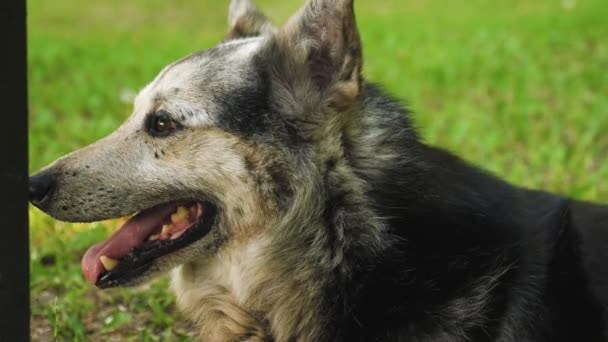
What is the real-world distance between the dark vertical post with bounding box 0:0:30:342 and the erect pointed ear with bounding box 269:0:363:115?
109 cm

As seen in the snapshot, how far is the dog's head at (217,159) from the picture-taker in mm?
3379

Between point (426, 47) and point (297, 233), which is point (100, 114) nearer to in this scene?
point (426, 47)

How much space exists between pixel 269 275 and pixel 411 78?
6257 mm

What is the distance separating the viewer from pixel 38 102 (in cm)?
902

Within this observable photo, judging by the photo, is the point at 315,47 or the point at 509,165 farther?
the point at 509,165

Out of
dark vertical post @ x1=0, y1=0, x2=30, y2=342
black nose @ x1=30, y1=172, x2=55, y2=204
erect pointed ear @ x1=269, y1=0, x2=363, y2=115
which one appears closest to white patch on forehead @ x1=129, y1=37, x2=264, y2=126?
erect pointed ear @ x1=269, y1=0, x2=363, y2=115

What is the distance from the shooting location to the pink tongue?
351cm

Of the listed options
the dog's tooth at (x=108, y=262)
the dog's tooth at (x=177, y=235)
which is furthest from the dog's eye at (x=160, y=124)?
the dog's tooth at (x=108, y=262)

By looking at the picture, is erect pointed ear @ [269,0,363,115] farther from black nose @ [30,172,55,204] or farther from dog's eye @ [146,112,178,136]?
black nose @ [30,172,55,204]

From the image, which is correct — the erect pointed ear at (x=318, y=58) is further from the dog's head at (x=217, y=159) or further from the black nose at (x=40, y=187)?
the black nose at (x=40, y=187)

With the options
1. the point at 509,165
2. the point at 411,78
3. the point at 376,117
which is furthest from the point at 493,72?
the point at 376,117

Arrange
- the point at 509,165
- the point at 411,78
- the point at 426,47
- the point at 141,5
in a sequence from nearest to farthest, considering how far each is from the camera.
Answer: the point at 509,165 → the point at 411,78 → the point at 426,47 → the point at 141,5

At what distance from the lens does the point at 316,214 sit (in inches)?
132

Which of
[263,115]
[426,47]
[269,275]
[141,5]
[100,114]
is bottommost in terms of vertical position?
[141,5]
